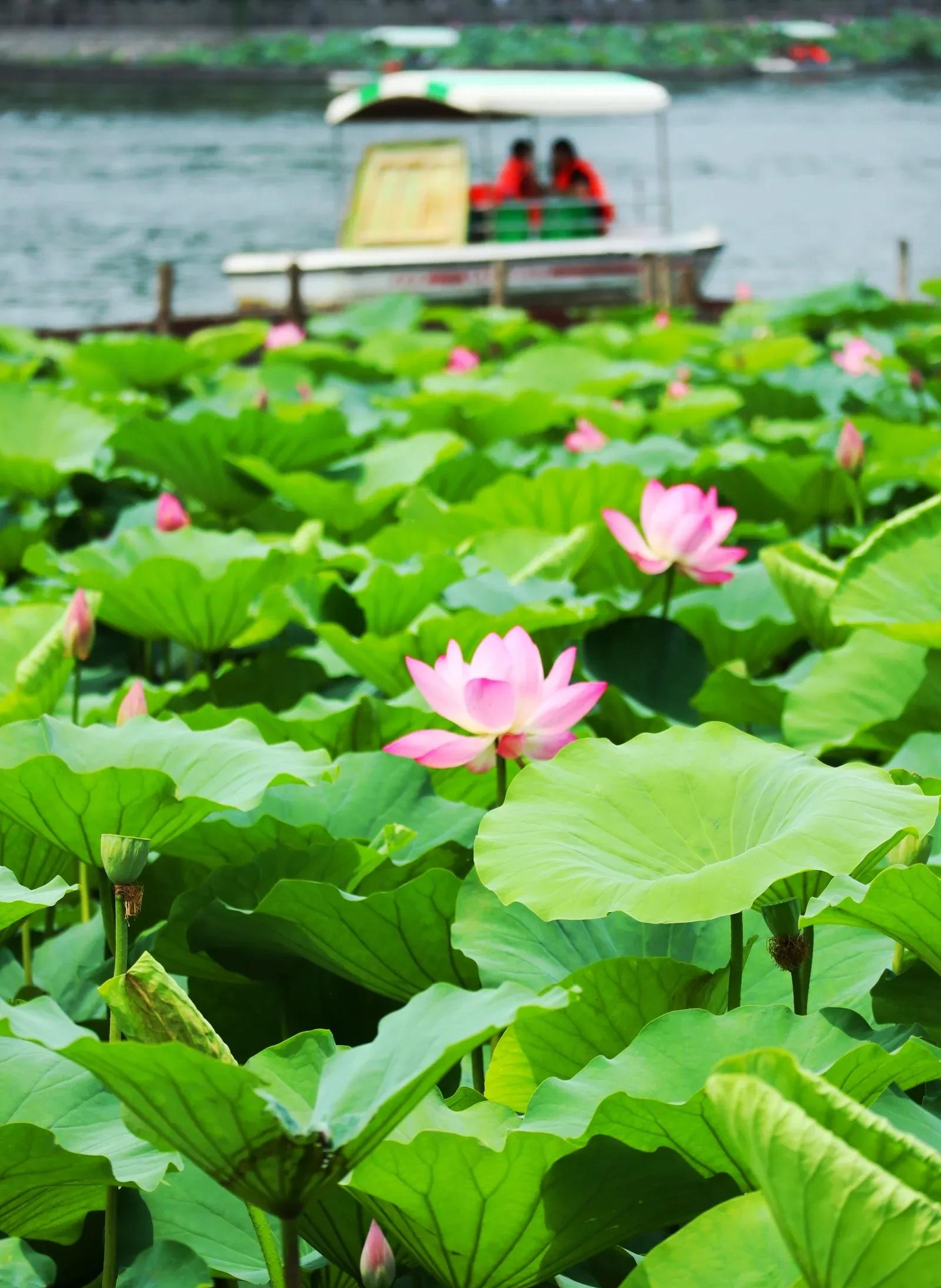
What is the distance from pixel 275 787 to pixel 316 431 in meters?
1.54

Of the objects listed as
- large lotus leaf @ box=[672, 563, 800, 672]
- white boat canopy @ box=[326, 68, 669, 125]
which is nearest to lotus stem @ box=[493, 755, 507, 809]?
large lotus leaf @ box=[672, 563, 800, 672]

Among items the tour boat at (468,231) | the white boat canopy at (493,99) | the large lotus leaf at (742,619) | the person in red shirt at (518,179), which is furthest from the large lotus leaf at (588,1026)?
the white boat canopy at (493,99)

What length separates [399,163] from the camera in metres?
10.1

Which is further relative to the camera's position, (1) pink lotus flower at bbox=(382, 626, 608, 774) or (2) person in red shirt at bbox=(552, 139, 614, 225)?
(2) person in red shirt at bbox=(552, 139, 614, 225)

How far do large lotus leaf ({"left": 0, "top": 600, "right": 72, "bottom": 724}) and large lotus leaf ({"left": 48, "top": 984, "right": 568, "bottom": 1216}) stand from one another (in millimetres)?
809

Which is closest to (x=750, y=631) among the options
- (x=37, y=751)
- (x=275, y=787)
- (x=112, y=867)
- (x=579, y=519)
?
(x=579, y=519)

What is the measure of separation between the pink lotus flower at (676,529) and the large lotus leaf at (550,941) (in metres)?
0.60

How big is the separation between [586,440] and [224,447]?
0.67 meters

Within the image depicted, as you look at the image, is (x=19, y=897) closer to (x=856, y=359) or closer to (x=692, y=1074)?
(x=692, y=1074)

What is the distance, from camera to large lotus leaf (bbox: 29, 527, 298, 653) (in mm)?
1698

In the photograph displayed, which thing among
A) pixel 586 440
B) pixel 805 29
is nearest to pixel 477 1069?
pixel 586 440

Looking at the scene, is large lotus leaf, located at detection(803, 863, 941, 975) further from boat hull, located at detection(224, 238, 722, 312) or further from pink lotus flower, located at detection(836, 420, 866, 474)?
boat hull, located at detection(224, 238, 722, 312)

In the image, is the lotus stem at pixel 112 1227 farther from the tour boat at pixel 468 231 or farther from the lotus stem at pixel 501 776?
the tour boat at pixel 468 231

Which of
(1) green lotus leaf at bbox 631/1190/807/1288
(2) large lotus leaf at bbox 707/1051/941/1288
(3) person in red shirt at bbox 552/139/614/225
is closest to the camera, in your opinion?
(2) large lotus leaf at bbox 707/1051/941/1288
